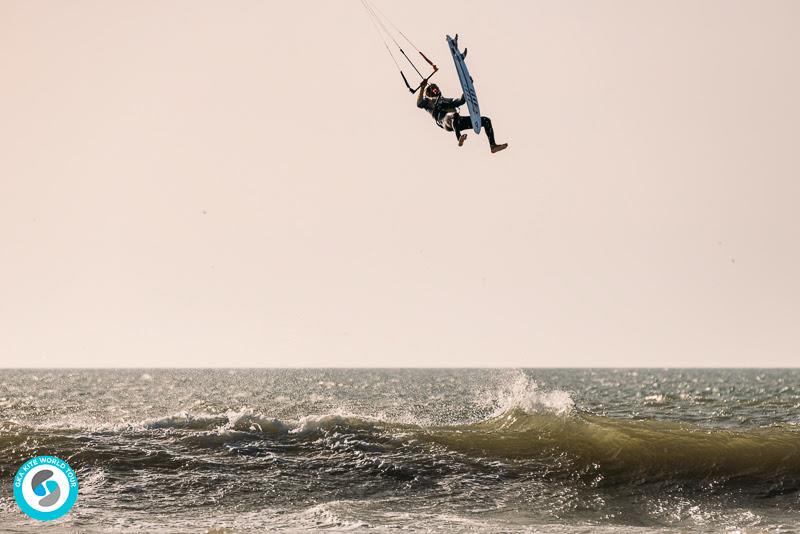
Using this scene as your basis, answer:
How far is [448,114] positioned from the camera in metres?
12.6

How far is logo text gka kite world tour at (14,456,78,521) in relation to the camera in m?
11.5

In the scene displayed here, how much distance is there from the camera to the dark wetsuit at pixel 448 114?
12484 millimetres

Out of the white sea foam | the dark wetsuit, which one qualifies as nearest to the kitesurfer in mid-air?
the dark wetsuit

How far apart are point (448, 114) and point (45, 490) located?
32.5 feet

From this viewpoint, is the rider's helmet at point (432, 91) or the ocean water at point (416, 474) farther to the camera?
the rider's helmet at point (432, 91)

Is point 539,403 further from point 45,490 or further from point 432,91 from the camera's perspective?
point 45,490

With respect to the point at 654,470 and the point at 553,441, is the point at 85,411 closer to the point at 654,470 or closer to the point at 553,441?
the point at 553,441

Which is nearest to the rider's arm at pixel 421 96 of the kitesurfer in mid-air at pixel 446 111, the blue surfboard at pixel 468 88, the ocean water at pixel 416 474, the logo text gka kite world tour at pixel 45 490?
the kitesurfer in mid-air at pixel 446 111

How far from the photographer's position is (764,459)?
16.3 m

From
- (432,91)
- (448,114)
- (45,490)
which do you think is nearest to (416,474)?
(45,490)

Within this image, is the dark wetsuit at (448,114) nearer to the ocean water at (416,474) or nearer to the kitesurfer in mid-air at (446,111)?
the kitesurfer in mid-air at (446,111)

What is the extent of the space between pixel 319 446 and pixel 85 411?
25876mm

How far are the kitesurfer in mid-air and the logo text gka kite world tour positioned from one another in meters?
9.30

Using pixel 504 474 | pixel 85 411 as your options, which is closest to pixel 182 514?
pixel 504 474
